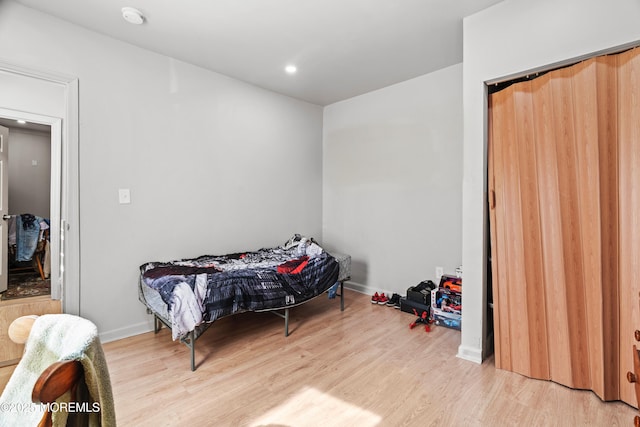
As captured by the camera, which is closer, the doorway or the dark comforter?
the dark comforter

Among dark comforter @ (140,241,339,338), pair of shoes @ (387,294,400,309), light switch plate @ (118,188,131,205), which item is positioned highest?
light switch plate @ (118,188,131,205)

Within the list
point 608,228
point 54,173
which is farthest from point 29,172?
point 608,228

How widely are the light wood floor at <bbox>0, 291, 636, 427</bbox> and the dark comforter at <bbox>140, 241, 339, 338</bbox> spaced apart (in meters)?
0.36

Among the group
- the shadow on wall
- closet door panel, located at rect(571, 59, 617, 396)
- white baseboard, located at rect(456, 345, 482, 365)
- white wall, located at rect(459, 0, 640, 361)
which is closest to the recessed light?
white wall, located at rect(459, 0, 640, 361)

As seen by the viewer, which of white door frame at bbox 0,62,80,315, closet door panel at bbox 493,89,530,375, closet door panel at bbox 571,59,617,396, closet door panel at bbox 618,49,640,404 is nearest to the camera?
closet door panel at bbox 618,49,640,404

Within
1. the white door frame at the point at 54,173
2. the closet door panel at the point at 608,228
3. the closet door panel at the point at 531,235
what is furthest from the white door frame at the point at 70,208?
the closet door panel at the point at 608,228

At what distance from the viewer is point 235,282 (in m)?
2.30

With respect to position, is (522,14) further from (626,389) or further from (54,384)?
(54,384)

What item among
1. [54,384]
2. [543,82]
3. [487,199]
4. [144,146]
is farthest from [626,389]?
[144,146]

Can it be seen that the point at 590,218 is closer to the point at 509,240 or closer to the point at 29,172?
the point at 509,240

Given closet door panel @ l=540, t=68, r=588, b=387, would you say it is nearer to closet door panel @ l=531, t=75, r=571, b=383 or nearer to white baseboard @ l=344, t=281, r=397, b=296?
closet door panel @ l=531, t=75, r=571, b=383

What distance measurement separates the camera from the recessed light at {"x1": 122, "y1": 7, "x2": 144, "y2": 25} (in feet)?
6.94

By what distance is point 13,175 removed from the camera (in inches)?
114

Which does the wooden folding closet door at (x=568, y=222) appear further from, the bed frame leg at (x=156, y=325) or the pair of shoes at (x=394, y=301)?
the bed frame leg at (x=156, y=325)
